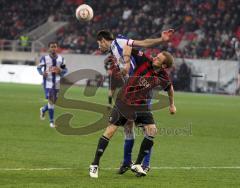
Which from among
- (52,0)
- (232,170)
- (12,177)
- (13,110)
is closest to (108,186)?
(12,177)

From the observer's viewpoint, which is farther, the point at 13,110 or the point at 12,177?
the point at 13,110

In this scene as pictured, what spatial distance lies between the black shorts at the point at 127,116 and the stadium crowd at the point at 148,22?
3413 centimetres

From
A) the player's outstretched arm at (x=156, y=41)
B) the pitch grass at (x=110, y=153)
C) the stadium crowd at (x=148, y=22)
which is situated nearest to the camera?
the player's outstretched arm at (x=156, y=41)

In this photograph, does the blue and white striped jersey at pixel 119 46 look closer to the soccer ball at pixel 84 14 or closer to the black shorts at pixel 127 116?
the black shorts at pixel 127 116

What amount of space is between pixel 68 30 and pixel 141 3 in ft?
21.3

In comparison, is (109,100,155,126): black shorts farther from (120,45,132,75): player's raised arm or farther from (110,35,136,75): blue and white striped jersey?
(110,35,136,75): blue and white striped jersey

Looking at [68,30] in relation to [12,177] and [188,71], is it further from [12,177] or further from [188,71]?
[12,177]

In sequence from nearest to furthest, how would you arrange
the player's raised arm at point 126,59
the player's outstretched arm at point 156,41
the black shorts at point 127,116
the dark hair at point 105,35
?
1. the player's outstretched arm at point 156,41
2. the player's raised arm at point 126,59
3. the dark hair at point 105,35
4. the black shorts at point 127,116

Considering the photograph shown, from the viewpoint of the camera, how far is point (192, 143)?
17391 millimetres

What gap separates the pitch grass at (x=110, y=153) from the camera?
10.6 metres

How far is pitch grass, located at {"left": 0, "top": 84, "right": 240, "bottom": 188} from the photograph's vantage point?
1058 centimetres

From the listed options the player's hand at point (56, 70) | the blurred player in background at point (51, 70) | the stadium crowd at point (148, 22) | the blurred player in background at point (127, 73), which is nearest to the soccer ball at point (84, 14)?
the blurred player in background at point (51, 70)

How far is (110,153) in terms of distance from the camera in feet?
47.4
